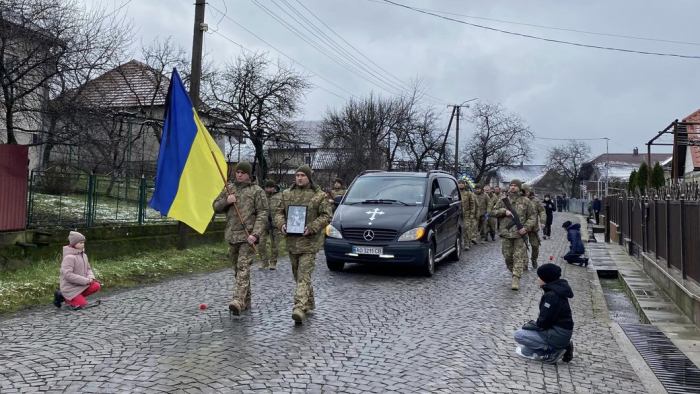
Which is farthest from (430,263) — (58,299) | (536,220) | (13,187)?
(13,187)

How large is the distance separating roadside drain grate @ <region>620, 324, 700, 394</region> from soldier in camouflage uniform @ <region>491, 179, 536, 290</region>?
2541mm

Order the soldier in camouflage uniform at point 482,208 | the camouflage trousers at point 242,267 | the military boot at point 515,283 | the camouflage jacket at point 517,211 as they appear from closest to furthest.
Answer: the camouflage trousers at point 242,267, the military boot at point 515,283, the camouflage jacket at point 517,211, the soldier in camouflage uniform at point 482,208

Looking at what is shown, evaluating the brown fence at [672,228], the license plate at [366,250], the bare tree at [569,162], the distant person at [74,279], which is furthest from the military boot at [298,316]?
the bare tree at [569,162]

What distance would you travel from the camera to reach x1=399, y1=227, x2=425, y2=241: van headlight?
10898 millimetres

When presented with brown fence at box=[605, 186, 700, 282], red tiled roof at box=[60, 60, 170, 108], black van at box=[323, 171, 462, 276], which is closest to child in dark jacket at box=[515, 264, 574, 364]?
brown fence at box=[605, 186, 700, 282]

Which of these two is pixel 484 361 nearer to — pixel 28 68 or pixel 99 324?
pixel 99 324

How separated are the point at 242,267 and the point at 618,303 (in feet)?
22.5

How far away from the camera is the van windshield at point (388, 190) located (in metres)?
12.0

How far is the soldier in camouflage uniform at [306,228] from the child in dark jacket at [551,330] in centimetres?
262

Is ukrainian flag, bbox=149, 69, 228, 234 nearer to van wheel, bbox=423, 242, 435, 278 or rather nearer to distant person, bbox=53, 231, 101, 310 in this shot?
distant person, bbox=53, 231, 101, 310

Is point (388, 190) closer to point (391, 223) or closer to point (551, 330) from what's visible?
point (391, 223)

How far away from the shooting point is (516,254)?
1059 cm

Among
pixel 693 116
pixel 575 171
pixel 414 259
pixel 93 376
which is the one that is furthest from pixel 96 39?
pixel 575 171

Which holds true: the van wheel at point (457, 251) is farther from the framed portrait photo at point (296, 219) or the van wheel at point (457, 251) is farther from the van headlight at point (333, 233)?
the framed portrait photo at point (296, 219)
